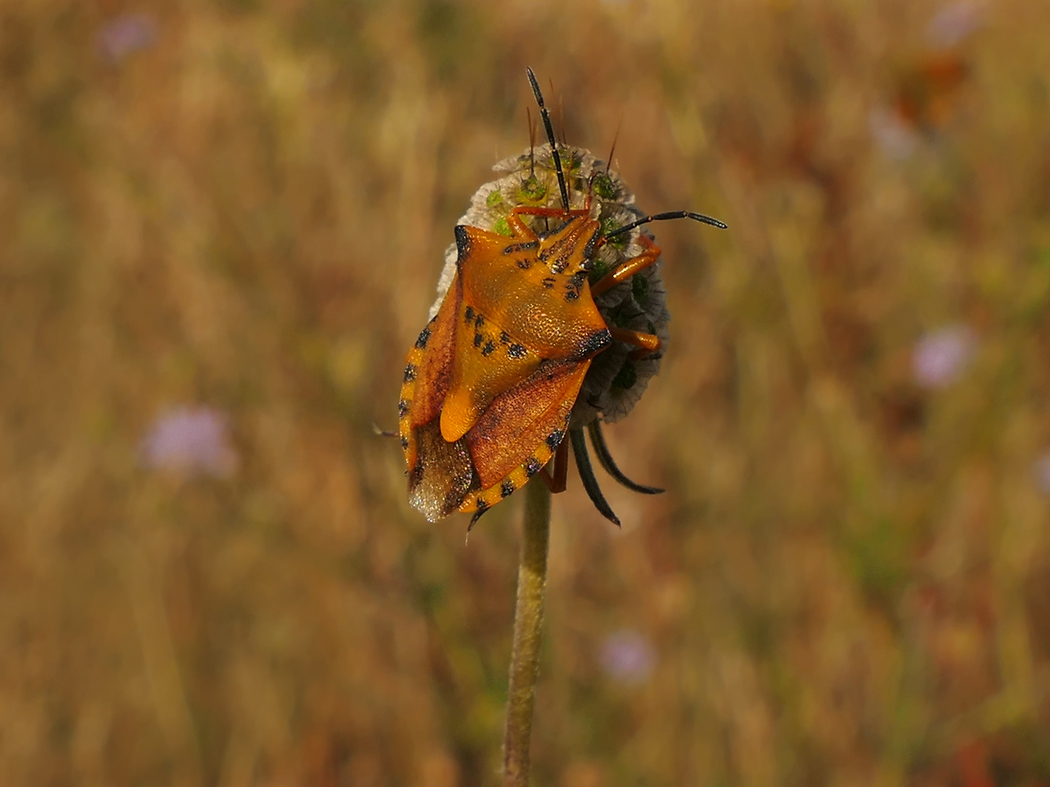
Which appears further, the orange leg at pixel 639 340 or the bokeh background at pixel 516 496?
the bokeh background at pixel 516 496

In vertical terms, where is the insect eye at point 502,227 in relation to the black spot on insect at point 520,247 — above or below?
above

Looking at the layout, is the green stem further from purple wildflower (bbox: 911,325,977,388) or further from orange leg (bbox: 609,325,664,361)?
purple wildflower (bbox: 911,325,977,388)

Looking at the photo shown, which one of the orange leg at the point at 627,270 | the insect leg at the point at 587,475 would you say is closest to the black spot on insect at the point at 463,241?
the orange leg at the point at 627,270

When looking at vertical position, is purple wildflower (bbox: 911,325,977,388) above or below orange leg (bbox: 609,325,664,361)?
below

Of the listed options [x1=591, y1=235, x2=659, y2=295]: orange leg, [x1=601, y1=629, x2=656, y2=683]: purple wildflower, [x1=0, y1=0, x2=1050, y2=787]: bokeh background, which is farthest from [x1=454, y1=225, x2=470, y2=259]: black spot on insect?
[x1=601, y1=629, x2=656, y2=683]: purple wildflower

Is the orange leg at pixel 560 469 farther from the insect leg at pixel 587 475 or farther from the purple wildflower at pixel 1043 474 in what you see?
the purple wildflower at pixel 1043 474

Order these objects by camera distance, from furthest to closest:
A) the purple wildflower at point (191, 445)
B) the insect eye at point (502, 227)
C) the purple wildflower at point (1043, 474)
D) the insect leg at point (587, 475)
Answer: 1. the purple wildflower at point (1043, 474)
2. the purple wildflower at point (191, 445)
3. the insect eye at point (502, 227)
4. the insect leg at point (587, 475)

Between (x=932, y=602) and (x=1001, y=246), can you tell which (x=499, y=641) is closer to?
(x=932, y=602)
